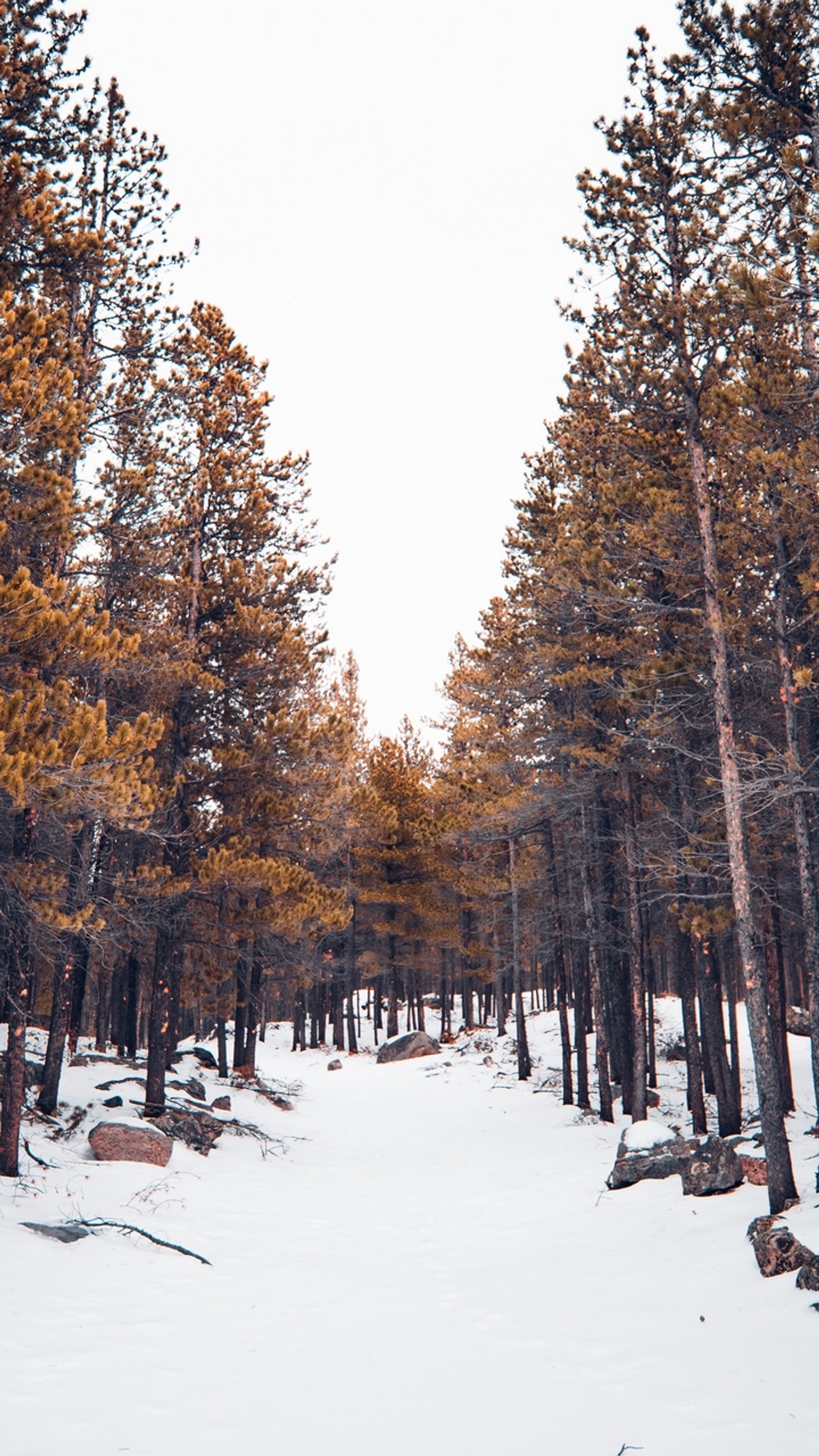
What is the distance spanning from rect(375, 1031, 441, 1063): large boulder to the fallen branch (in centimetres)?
2434

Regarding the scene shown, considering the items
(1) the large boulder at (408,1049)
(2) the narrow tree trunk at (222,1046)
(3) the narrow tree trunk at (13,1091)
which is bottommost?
(1) the large boulder at (408,1049)

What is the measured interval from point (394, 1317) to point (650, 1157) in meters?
5.56

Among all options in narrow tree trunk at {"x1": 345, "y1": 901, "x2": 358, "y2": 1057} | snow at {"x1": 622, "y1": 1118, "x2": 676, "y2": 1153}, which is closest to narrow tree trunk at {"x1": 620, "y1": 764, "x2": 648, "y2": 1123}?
snow at {"x1": 622, "y1": 1118, "x2": 676, "y2": 1153}

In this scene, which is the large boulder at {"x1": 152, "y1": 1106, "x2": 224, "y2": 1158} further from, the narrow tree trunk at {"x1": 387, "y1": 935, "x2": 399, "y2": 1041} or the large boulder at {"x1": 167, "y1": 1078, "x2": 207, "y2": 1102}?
the narrow tree trunk at {"x1": 387, "y1": 935, "x2": 399, "y2": 1041}

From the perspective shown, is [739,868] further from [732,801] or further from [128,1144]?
[128,1144]

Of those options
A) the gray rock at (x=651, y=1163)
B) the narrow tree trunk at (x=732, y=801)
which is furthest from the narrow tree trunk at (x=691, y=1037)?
the narrow tree trunk at (x=732, y=801)

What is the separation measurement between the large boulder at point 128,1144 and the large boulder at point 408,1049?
21.1 m

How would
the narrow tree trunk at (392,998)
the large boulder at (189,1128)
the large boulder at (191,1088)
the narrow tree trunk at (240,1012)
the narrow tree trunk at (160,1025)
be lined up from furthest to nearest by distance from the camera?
the narrow tree trunk at (392,998) < the narrow tree trunk at (240,1012) < the large boulder at (191,1088) < the narrow tree trunk at (160,1025) < the large boulder at (189,1128)

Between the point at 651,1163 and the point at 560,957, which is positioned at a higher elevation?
the point at 560,957

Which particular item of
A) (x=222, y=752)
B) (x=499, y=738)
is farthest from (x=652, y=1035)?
(x=222, y=752)

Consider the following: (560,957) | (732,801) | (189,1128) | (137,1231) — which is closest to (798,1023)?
(560,957)

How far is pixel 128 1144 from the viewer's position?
11695mm

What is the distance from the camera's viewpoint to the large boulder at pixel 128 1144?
1154 centimetres

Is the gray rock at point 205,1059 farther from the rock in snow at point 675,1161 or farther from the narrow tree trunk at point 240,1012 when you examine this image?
the rock in snow at point 675,1161
